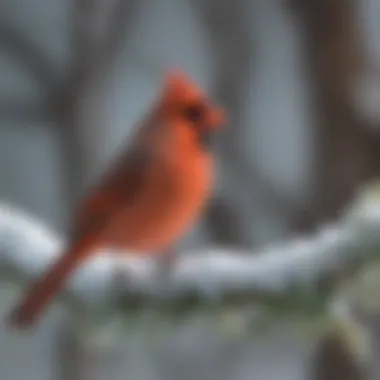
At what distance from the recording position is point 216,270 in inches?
44.5

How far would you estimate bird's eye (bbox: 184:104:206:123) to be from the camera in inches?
43.9

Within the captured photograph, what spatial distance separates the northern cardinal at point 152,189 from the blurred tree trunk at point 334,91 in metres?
0.13

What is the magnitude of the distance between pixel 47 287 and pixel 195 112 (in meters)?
0.26

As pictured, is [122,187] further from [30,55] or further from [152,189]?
[30,55]

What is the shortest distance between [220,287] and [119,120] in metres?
0.23

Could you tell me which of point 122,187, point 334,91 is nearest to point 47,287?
point 122,187

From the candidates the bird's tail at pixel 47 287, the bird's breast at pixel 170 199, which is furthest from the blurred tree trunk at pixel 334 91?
the bird's tail at pixel 47 287

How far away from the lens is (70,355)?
3.68 feet

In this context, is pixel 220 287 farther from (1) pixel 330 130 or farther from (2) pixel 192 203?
(1) pixel 330 130

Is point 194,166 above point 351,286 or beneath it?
above

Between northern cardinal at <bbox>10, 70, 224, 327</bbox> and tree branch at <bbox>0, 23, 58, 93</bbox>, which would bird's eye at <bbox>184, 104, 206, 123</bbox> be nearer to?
northern cardinal at <bbox>10, 70, 224, 327</bbox>

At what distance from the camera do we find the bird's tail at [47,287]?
3.65 feet

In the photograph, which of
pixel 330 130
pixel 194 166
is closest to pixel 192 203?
pixel 194 166

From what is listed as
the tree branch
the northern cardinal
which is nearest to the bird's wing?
the northern cardinal
